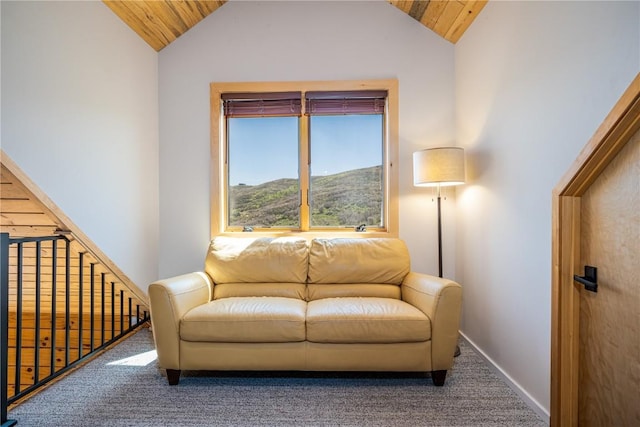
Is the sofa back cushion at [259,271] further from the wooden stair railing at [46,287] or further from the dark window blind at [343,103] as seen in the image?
the dark window blind at [343,103]

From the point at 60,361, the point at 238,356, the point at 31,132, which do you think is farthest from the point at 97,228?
the point at 60,361

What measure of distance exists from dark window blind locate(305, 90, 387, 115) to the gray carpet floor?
7.25 feet

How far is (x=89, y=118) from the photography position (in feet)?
6.91

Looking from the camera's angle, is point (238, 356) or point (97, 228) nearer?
point (238, 356)

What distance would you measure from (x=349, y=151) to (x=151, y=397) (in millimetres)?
2407

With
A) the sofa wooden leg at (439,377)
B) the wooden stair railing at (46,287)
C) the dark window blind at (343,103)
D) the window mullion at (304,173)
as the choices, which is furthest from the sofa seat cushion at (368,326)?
the dark window blind at (343,103)

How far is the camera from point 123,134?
95.8 inches

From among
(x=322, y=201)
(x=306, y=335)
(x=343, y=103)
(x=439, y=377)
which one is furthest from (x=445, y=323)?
(x=343, y=103)

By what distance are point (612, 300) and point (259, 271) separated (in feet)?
6.66

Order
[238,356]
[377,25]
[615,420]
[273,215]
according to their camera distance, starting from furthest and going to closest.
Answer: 1. [273,215]
2. [377,25]
3. [238,356]
4. [615,420]

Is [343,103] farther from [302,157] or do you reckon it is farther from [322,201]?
[322,201]

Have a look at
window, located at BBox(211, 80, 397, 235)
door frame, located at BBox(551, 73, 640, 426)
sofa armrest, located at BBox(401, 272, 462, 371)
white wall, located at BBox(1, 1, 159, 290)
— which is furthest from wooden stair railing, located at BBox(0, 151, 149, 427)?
door frame, located at BBox(551, 73, 640, 426)

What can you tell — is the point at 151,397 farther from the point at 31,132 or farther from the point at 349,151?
the point at 349,151

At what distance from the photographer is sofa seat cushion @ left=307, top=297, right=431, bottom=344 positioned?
1.80m
